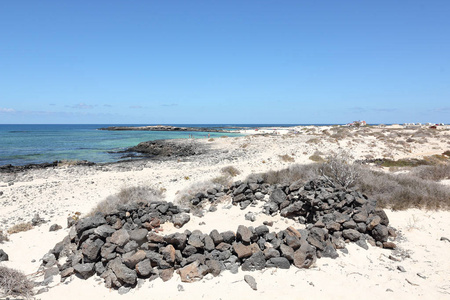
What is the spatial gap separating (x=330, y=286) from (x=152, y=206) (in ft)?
17.5

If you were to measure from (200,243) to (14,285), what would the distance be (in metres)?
3.63

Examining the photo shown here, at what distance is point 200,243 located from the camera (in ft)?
19.1

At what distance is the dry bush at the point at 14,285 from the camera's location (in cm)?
468

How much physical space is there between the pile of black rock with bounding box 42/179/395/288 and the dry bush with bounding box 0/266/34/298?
2.01 ft

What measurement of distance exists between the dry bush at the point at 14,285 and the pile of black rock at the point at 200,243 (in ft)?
2.01

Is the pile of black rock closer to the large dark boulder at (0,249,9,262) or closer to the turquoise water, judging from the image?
the large dark boulder at (0,249,9,262)

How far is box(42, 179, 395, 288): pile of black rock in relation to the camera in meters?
5.42

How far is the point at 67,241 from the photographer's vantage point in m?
6.54

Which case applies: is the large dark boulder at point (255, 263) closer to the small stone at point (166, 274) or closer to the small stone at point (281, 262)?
the small stone at point (281, 262)

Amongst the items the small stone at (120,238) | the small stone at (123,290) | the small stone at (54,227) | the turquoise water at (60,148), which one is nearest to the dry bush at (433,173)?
the small stone at (120,238)

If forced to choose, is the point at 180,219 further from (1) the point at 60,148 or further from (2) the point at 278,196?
(1) the point at 60,148

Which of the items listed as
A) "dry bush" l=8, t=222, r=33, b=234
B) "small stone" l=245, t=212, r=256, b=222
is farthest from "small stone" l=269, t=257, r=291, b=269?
"dry bush" l=8, t=222, r=33, b=234

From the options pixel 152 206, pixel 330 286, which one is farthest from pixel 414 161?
pixel 152 206

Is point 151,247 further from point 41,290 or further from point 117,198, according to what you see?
point 117,198
